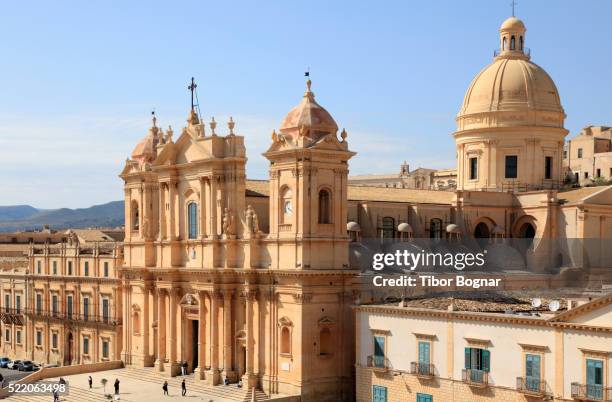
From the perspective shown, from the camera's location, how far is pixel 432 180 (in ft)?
353

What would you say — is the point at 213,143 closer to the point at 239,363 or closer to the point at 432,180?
the point at 239,363

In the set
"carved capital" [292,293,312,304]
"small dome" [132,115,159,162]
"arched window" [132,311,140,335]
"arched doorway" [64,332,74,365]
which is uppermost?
"small dome" [132,115,159,162]

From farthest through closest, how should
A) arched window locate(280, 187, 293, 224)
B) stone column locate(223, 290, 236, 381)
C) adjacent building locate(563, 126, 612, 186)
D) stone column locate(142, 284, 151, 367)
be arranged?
adjacent building locate(563, 126, 612, 186) → stone column locate(142, 284, 151, 367) → stone column locate(223, 290, 236, 381) → arched window locate(280, 187, 293, 224)

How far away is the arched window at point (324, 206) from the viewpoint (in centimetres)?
4912

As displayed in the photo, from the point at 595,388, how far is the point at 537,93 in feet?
103

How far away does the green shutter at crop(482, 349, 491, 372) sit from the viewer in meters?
40.8

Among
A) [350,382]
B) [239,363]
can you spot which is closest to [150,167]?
[239,363]

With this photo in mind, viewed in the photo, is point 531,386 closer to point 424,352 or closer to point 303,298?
point 424,352

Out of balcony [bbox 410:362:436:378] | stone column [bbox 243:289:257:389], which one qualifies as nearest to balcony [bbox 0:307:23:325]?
stone column [bbox 243:289:257:389]

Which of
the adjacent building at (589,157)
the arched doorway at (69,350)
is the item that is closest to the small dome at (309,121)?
the arched doorway at (69,350)

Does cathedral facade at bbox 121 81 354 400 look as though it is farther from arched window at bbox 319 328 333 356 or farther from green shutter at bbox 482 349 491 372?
green shutter at bbox 482 349 491 372

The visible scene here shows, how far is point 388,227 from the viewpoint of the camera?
188 feet

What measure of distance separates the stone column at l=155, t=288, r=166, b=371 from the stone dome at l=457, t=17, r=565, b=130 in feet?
80.6

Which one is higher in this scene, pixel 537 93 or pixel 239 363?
pixel 537 93
